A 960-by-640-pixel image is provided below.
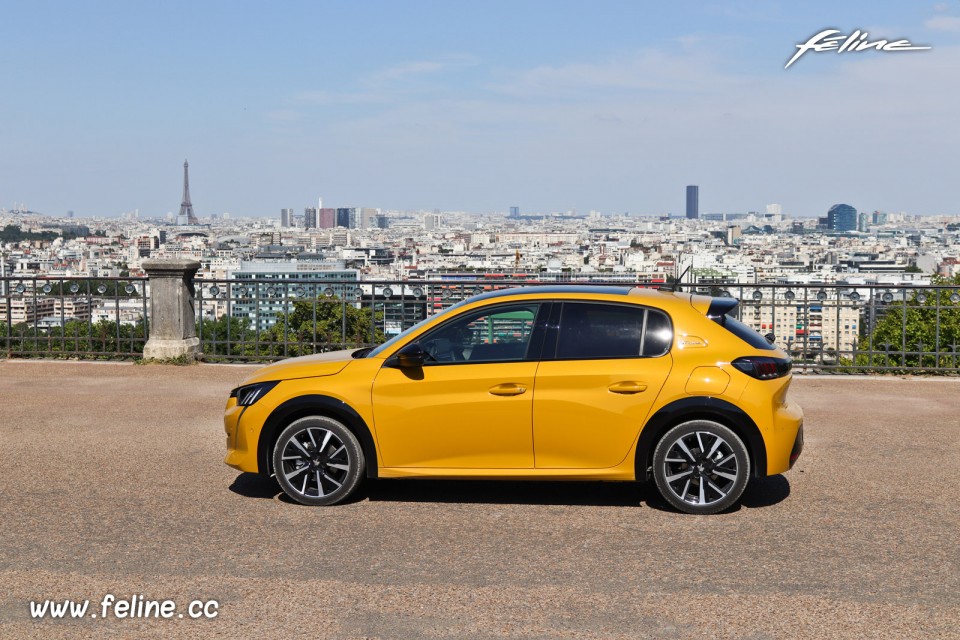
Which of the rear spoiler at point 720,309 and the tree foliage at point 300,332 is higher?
the rear spoiler at point 720,309

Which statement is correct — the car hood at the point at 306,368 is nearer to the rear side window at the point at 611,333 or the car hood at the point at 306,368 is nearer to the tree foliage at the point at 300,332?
the rear side window at the point at 611,333

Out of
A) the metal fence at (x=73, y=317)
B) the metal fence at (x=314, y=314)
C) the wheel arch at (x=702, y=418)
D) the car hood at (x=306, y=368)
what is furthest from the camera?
the metal fence at (x=73, y=317)

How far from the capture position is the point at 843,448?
915cm

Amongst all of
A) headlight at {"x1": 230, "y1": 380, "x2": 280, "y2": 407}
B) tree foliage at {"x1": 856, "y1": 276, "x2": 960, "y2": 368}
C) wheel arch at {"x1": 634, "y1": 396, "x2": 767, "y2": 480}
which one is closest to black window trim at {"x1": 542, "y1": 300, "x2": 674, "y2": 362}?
wheel arch at {"x1": 634, "y1": 396, "x2": 767, "y2": 480}

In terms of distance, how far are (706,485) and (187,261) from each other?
406 inches

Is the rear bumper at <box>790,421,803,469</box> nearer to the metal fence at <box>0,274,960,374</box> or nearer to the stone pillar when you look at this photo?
the metal fence at <box>0,274,960,374</box>

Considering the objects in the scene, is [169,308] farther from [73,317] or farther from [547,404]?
[547,404]

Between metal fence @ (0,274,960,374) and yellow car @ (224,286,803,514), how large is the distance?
293 inches

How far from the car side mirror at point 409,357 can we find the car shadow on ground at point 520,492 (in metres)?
0.94

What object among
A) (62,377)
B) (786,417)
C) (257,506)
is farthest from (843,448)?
(62,377)

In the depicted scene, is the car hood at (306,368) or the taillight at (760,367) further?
the car hood at (306,368)

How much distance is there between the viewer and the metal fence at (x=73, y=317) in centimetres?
1600

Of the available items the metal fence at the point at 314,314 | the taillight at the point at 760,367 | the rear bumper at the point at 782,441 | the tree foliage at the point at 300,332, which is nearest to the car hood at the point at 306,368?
the taillight at the point at 760,367

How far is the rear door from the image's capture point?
6.87 m
